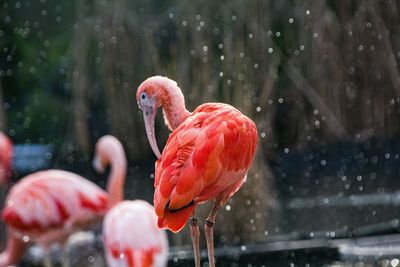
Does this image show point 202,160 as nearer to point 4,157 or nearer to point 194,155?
point 194,155

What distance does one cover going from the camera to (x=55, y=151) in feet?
33.7

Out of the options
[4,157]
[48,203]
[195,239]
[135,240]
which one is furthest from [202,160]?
[4,157]

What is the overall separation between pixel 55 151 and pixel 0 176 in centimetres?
426

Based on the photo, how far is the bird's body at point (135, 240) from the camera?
4.36m

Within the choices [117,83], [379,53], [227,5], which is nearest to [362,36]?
[379,53]

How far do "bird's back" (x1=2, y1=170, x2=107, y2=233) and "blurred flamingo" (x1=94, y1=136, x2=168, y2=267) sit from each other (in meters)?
0.97

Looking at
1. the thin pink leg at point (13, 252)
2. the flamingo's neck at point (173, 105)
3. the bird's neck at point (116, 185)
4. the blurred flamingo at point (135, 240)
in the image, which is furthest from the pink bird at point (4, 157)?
the flamingo's neck at point (173, 105)

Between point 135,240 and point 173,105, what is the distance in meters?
1.67

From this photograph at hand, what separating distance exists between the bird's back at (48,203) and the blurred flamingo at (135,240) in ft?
3.18

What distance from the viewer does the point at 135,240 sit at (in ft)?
14.4

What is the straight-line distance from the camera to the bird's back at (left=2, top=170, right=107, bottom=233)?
216 inches

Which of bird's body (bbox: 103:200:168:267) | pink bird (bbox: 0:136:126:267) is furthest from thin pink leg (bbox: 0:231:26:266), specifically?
bird's body (bbox: 103:200:168:267)

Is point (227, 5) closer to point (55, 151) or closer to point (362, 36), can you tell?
point (362, 36)

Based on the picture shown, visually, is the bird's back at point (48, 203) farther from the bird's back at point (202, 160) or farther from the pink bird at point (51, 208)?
the bird's back at point (202, 160)
